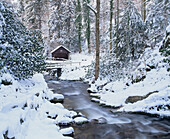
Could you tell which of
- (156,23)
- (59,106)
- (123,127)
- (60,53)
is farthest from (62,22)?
(123,127)

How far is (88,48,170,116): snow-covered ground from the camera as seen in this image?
756 centimetres

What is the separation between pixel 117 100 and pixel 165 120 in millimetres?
2940

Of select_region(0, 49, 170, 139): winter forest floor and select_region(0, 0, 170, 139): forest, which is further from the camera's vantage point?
select_region(0, 0, 170, 139): forest

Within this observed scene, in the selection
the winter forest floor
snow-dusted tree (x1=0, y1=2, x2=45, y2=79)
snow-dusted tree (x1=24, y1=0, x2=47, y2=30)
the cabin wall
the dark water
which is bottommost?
the dark water

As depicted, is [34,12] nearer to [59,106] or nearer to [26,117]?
[59,106]

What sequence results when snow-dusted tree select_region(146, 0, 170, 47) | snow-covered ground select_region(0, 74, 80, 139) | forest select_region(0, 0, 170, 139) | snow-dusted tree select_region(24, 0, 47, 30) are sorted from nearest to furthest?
snow-covered ground select_region(0, 74, 80, 139), forest select_region(0, 0, 170, 139), snow-dusted tree select_region(146, 0, 170, 47), snow-dusted tree select_region(24, 0, 47, 30)

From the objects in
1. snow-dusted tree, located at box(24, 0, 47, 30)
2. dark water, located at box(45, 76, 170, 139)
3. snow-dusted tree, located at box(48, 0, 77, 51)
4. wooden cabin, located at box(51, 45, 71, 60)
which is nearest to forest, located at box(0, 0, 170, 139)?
dark water, located at box(45, 76, 170, 139)

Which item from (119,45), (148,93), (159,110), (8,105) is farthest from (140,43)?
(8,105)

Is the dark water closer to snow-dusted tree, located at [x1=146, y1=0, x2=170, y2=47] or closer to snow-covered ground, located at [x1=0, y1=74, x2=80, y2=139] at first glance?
snow-covered ground, located at [x1=0, y1=74, x2=80, y2=139]

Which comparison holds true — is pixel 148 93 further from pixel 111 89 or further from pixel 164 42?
pixel 164 42

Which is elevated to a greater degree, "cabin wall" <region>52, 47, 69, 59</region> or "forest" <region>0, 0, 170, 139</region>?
"cabin wall" <region>52, 47, 69, 59</region>

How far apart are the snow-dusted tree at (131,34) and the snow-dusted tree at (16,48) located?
26.7ft

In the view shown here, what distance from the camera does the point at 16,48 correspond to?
27.4ft

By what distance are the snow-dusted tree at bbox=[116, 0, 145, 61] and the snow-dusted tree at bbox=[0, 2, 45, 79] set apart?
8.14 meters
